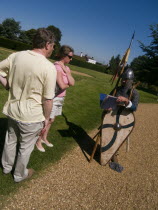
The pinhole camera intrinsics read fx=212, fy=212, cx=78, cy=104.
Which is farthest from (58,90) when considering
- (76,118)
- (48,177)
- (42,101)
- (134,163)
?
(76,118)

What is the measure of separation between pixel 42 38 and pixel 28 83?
633 millimetres

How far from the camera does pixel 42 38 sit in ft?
9.33

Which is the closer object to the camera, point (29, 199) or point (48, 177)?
Result: point (29, 199)

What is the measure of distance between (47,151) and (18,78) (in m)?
2.48

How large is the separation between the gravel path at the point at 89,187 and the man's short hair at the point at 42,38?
7.54 ft

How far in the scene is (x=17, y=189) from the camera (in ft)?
11.2

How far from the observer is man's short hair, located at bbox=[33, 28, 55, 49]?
285 cm

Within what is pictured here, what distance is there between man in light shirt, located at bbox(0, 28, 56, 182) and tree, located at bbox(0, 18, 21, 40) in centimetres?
6762

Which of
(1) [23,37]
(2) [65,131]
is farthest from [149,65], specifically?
(1) [23,37]

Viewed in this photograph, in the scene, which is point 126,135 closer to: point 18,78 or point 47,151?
point 47,151

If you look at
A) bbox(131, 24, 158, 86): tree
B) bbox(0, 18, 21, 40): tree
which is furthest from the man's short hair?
bbox(0, 18, 21, 40): tree

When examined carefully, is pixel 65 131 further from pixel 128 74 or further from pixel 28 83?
pixel 28 83

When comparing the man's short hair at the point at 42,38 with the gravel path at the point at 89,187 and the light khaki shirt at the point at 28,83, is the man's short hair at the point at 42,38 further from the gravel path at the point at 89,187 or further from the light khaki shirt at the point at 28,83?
the gravel path at the point at 89,187

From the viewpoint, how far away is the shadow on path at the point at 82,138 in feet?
18.1
